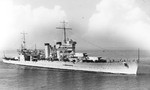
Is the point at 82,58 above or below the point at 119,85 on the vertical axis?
above

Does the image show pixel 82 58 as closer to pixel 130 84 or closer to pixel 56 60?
pixel 56 60

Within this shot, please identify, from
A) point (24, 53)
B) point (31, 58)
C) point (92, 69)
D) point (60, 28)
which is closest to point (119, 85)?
point (92, 69)

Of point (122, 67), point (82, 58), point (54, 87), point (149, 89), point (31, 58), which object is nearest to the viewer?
point (149, 89)

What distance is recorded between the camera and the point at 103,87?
899 inches

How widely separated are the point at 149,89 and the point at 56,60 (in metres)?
23.2

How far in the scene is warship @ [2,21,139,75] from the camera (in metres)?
31.7

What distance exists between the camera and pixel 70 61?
1518 inches

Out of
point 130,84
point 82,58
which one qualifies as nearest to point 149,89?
point 130,84

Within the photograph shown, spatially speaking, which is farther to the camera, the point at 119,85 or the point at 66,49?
the point at 66,49

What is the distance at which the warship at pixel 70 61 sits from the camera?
104 feet

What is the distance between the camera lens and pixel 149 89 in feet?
70.8

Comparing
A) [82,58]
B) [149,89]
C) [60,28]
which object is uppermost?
[60,28]

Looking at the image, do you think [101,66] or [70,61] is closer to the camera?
[101,66]

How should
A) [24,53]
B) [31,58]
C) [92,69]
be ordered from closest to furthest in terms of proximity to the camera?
1. [92,69]
2. [31,58]
3. [24,53]
